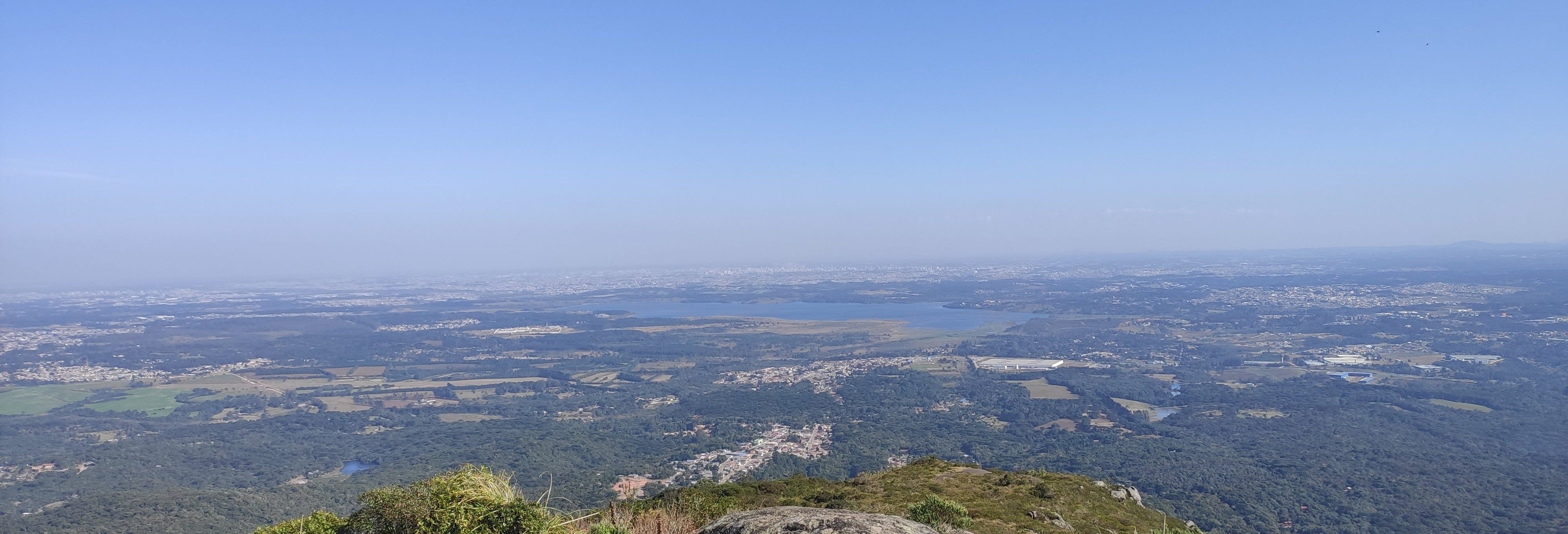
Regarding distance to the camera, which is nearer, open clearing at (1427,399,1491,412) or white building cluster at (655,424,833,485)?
white building cluster at (655,424,833,485)

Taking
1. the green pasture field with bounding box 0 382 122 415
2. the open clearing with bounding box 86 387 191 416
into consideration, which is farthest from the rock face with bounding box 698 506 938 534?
the green pasture field with bounding box 0 382 122 415

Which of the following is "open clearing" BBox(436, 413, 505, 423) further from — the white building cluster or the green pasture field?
the green pasture field

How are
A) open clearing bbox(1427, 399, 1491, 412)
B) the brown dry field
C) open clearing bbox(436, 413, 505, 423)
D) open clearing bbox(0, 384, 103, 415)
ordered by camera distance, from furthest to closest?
the brown dry field < open clearing bbox(0, 384, 103, 415) < open clearing bbox(436, 413, 505, 423) < open clearing bbox(1427, 399, 1491, 412)

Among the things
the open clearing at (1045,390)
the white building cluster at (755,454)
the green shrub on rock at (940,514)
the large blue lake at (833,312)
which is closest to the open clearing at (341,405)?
the white building cluster at (755,454)

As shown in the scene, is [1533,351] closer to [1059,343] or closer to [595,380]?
[1059,343]

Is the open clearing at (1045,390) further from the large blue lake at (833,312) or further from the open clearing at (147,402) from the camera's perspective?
the open clearing at (147,402)

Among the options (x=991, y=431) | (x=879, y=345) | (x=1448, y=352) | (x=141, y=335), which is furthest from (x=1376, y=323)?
(x=141, y=335)
